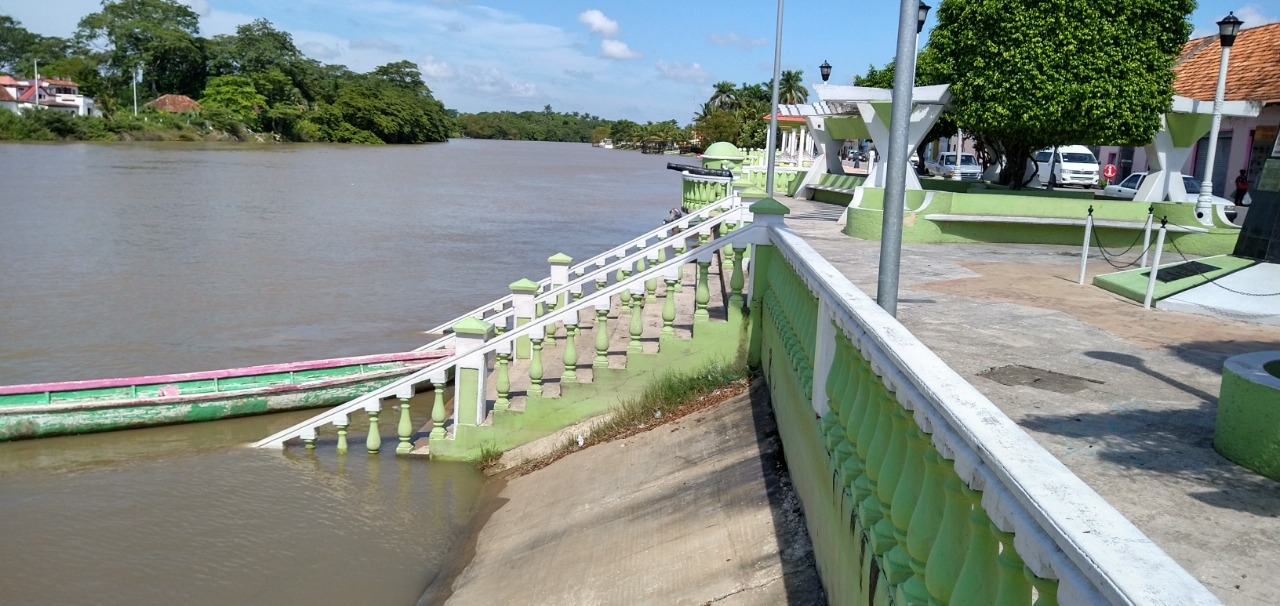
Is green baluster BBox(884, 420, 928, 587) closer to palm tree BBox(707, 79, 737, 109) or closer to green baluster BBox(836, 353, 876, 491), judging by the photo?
green baluster BBox(836, 353, 876, 491)

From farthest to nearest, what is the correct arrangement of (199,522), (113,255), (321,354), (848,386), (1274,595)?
1. (113,255)
2. (321,354)
3. (199,522)
4. (848,386)
5. (1274,595)

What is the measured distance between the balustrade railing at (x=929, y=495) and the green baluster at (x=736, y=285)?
320 centimetres

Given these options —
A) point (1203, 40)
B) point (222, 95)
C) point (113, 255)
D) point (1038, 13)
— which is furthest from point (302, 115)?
point (1038, 13)

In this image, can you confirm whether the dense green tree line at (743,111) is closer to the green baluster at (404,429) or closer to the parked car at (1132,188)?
the parked car at (1132,188)

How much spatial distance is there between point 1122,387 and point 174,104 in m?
107

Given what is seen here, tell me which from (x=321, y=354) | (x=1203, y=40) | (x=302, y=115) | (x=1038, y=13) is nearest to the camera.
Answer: (x=321, y=354)

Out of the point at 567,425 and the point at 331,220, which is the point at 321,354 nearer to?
the point at 567,425

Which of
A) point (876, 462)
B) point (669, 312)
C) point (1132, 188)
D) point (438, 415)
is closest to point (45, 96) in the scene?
point (1132, 188)

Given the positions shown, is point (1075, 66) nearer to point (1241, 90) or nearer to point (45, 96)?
point (1241, 90)

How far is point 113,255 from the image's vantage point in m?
25.1

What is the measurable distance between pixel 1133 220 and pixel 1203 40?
20580mm

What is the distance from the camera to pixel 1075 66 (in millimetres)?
17031

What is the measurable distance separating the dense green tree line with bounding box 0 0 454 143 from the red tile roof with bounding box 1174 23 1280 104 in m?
84.1

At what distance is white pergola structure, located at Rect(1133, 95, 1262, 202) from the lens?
17031mm
